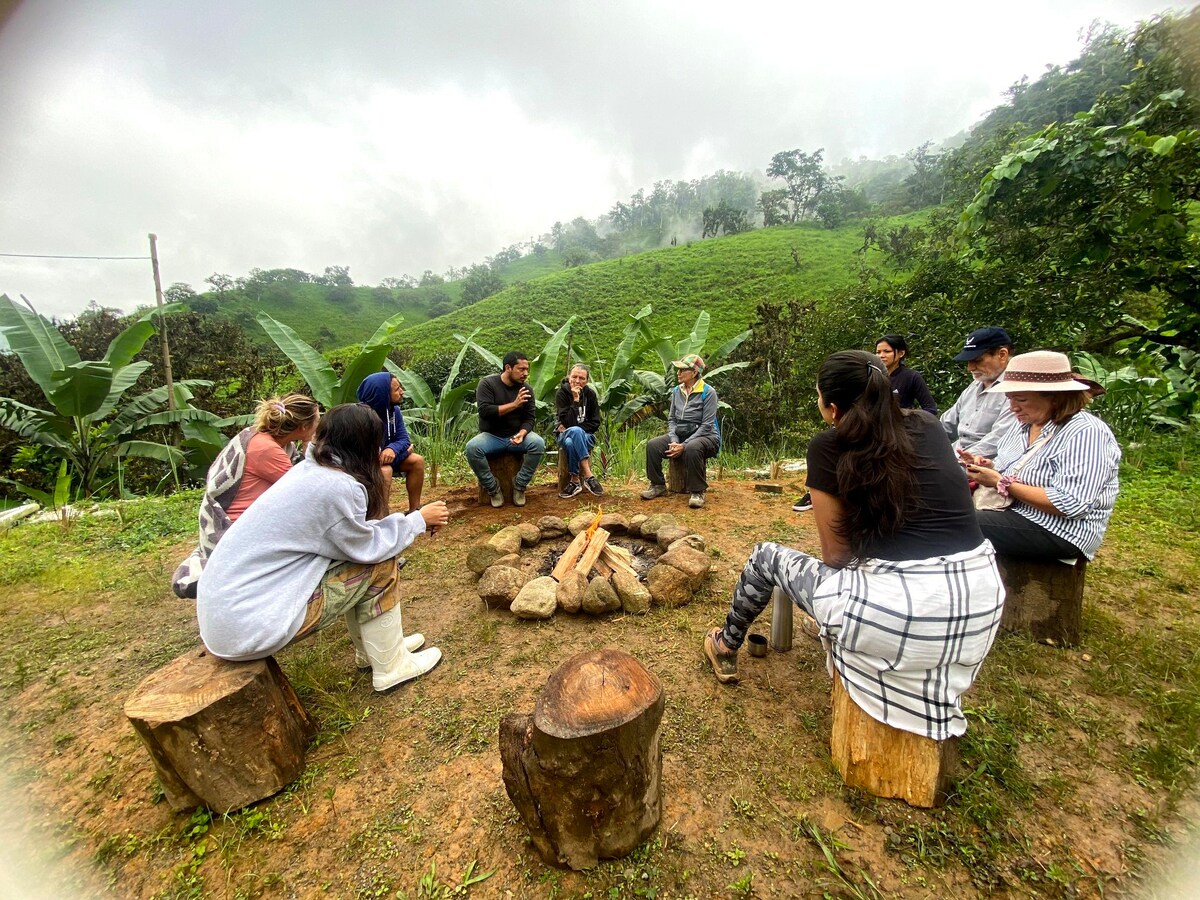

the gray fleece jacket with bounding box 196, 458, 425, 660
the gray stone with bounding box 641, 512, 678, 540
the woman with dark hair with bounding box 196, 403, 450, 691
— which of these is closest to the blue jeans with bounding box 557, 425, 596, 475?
the gray stone with bounding box 641, 512, 678, 540

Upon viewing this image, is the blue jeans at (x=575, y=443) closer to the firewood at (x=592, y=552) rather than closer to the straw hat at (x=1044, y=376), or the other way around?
the firewood at (x=592, y=552)

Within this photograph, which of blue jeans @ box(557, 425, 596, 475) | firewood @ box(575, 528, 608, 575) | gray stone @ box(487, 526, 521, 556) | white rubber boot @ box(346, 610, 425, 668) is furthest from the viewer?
blue jeans @ box(557, 425, 596, 475)

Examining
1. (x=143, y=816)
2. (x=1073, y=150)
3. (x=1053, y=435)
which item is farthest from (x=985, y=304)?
(x=143, y=816)

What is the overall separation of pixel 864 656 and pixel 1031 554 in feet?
4.19

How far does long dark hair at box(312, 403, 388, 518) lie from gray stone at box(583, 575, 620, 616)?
1269mm

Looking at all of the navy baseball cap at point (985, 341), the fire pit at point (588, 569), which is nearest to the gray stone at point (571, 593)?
the fire pit at point (588, 569)

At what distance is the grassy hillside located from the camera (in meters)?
27.2

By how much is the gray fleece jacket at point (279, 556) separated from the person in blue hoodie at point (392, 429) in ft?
5.16

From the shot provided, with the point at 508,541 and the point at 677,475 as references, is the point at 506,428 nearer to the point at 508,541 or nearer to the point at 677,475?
the point at 508,541

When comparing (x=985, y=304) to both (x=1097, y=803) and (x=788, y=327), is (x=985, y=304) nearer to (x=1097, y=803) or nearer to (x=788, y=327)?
(x=788, y=327)

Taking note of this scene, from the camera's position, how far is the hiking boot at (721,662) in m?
2.04

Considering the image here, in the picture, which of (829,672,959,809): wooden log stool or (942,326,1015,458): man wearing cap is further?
(942,326,1015,458): man wearing cap

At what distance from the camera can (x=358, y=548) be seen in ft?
6.05

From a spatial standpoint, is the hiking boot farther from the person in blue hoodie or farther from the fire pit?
the person in blue hoodie
